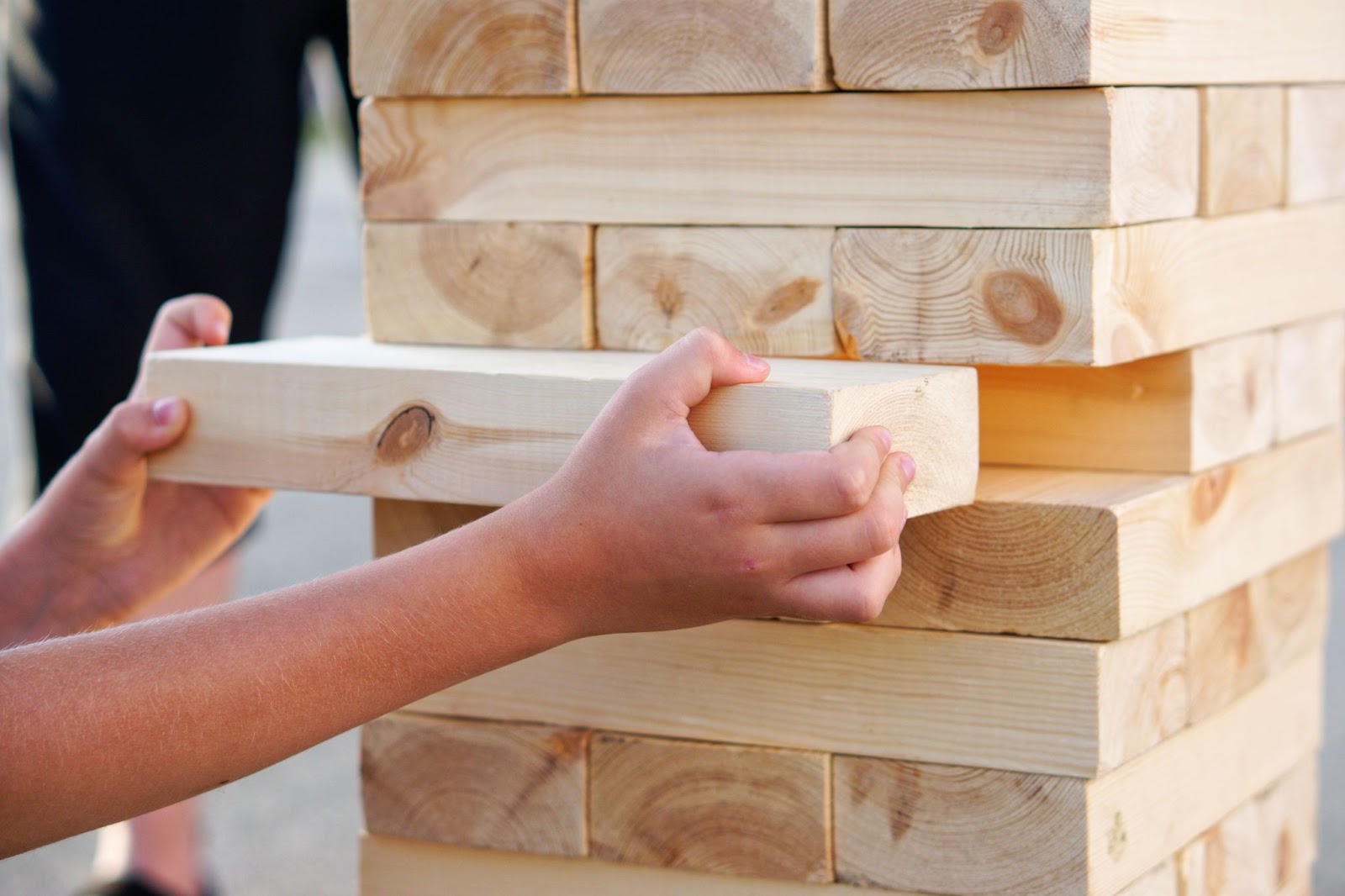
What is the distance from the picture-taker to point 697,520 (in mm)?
1126

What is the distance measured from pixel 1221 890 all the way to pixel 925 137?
76cm

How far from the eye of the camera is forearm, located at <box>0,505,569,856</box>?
3.71 ft

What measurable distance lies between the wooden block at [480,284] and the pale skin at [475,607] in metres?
0.31

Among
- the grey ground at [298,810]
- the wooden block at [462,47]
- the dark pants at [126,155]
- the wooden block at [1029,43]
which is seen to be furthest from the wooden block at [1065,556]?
the dark pants at [126,155]

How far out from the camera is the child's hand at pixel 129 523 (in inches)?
62.6

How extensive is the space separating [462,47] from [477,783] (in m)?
0.66

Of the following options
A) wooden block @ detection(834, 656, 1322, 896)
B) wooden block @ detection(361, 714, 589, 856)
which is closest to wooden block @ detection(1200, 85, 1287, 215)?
wooden block @ detection(834, 656, 1322, 896)

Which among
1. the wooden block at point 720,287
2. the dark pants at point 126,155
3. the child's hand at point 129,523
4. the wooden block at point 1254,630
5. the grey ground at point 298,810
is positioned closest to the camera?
the wooden block at point 720,287

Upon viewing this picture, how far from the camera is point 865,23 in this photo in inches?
51.8

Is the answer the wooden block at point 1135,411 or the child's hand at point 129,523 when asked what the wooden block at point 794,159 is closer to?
the wooden block at point 1135,411

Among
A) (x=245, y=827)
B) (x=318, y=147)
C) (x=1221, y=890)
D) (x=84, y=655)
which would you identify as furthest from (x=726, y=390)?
(x=318, y=147)

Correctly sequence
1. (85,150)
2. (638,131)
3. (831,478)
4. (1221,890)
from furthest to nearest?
1. (85,150)
2. (1221,890)
3. (638,131)
4. (831,478)

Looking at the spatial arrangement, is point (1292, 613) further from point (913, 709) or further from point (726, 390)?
point (726, 390)

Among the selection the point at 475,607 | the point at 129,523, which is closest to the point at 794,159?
the point at 475,607
